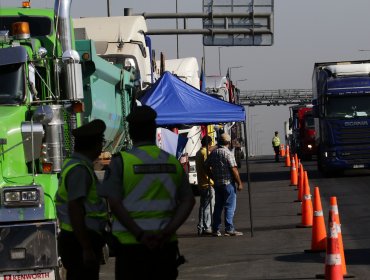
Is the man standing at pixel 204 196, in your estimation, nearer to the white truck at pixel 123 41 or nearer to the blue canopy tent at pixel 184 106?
the blue canopy tent at pixel 184 106

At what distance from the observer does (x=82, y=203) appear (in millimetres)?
8539

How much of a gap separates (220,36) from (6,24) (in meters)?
26.2

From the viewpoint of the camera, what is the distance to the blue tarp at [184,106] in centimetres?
1950

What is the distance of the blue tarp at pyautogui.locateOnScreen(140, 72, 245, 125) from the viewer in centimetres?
1950

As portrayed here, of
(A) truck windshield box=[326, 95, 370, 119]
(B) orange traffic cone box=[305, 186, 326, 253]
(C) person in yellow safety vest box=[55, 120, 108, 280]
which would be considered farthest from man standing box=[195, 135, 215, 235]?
(A) truck windshield box=[326, 95, 370, 119]

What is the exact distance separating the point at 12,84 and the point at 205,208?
6957 millimetres

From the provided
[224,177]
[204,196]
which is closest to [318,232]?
[224,177]

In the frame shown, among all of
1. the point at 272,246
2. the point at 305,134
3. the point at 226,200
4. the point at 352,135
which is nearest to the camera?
the point at 272,246

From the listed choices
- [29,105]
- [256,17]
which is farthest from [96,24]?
[256,17]

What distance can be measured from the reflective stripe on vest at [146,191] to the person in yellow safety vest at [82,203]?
0.72m

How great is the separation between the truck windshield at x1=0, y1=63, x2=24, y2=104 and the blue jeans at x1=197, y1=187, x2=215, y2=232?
688 centimetres

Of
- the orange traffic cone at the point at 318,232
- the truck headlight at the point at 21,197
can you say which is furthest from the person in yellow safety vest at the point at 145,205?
the orange traffic cone at the point at 318,232

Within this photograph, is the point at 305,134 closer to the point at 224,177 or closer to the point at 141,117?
the point at 224,177

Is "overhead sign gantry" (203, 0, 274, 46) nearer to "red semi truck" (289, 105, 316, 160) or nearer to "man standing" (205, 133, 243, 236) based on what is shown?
"red semi truck" (289, 105, 316, 160)
